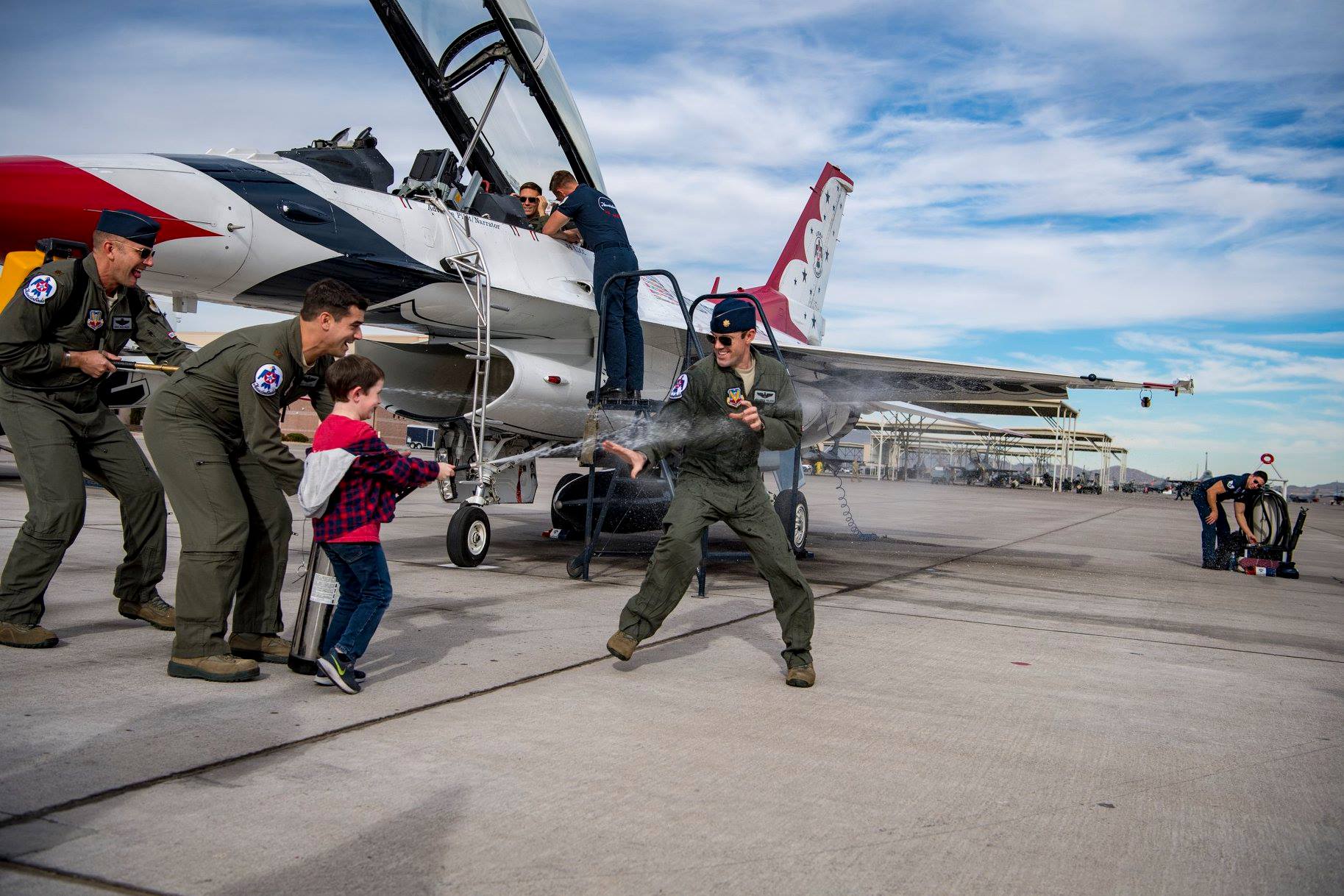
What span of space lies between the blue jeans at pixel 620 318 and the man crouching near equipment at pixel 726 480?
317cm

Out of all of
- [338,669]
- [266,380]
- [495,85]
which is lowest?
[338,669]

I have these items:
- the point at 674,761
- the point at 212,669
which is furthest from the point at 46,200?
the point at 674,761

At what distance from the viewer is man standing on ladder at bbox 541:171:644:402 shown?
25.2 feet

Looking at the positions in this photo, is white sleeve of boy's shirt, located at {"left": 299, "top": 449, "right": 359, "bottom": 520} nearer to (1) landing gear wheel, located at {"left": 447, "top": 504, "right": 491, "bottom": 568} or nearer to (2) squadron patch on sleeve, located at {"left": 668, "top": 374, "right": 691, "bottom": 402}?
(2) squadron patch on sleeve, located at {"left": 668, "top": 374, "right": 691, "bottom": 402}

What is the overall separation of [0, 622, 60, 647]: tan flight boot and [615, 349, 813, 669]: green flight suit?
7.87ft

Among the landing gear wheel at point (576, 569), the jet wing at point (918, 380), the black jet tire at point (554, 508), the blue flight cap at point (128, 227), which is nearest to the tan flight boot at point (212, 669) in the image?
the blue flight cap at point (128, 227)

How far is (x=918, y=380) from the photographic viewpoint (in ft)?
35.7

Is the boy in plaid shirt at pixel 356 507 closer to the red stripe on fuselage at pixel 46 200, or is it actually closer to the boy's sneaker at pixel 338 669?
the boy's sneaker at pixel 338 669

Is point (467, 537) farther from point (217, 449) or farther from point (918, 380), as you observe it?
point (918, 380)

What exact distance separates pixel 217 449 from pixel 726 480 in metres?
2.11

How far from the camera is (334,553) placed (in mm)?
3637

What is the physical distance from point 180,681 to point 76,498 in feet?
3.24

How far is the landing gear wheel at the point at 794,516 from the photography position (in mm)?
9133

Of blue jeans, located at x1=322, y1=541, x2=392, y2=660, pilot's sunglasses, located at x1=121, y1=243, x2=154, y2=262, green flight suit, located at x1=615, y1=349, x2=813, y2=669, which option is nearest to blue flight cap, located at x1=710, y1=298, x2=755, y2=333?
green flight suit, located at x1=615, y1=349, x2=813, y2=669
